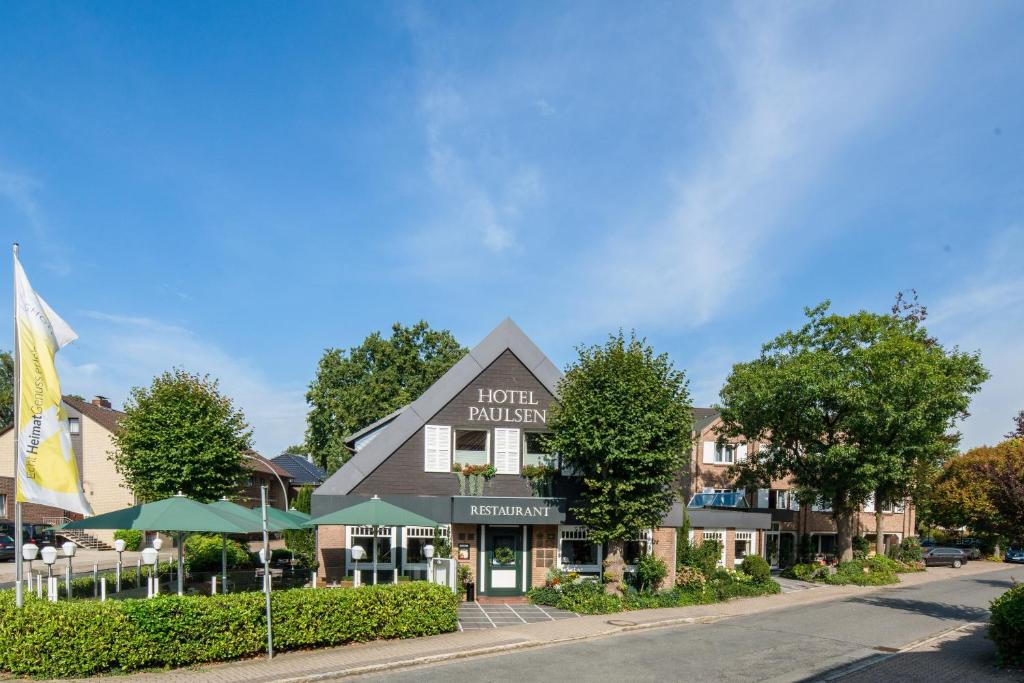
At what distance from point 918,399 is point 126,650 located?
28098 millimetres

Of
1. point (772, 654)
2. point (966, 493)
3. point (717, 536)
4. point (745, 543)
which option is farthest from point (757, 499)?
point (772, 654)

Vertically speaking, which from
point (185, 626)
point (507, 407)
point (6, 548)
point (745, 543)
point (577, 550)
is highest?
point (507, 407)

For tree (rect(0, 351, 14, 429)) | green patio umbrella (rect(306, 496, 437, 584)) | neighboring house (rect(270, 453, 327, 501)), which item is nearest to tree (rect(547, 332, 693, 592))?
green patio umbrella (rect(306, 496, 437, 584))

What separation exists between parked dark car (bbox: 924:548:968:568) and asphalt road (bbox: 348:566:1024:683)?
2360 centimetres

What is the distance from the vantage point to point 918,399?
29281 mm

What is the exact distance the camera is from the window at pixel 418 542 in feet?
69.0

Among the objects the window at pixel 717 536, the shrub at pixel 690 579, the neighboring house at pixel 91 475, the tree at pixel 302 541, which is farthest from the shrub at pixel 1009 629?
the neighboring house at pixel 91 475

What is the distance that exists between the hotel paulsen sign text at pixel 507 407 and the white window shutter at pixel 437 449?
929 millimetres

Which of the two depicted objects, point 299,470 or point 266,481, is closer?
point 266,481

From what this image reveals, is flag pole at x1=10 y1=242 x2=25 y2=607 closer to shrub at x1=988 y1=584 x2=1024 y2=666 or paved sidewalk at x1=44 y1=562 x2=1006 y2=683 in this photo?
paved sidewalk at x1=44 y1=562 x2=1006 y2=683

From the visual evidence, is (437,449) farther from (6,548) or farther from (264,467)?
(264,467)

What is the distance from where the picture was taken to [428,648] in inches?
569

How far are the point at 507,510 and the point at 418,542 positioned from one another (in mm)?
2784

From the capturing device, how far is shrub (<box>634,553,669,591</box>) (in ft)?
71.4
